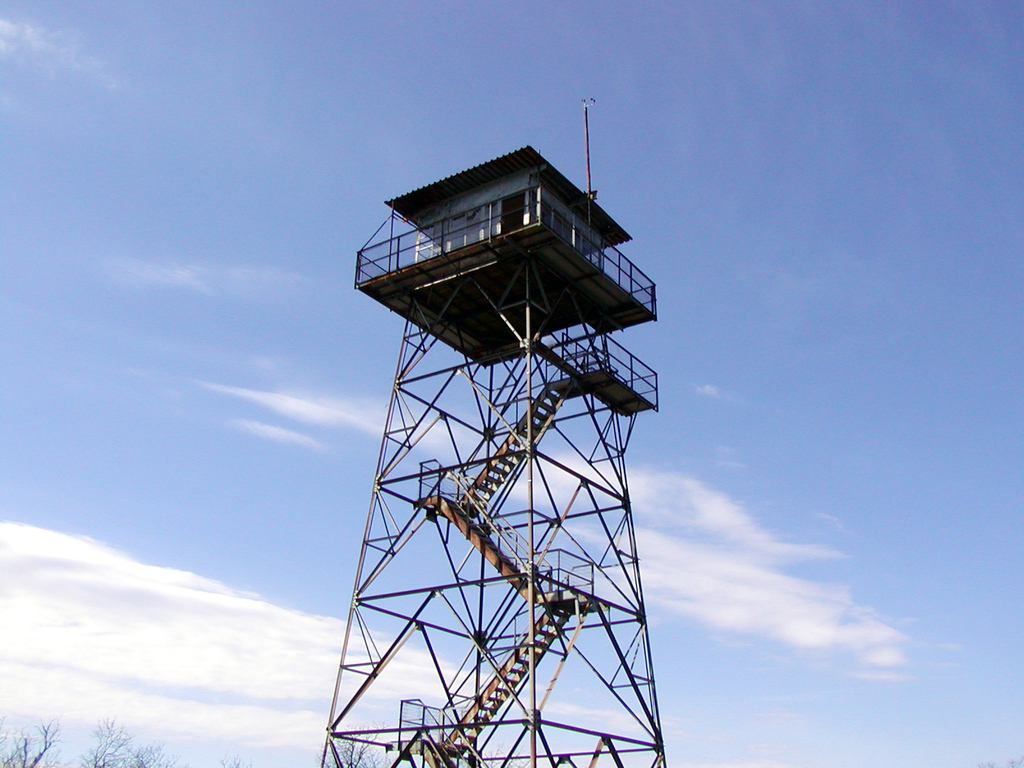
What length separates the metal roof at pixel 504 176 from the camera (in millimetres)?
31734

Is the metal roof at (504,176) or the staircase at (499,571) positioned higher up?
the metal roof at (504,176)

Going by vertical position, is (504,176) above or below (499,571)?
above

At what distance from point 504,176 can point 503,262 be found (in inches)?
146

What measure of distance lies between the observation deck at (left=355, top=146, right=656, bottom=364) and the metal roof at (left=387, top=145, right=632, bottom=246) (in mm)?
34

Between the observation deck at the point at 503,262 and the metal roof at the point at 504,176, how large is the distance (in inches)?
1.4

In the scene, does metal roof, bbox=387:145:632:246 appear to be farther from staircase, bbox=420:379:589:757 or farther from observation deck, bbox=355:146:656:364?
staircase, bbox=420:379:589:757

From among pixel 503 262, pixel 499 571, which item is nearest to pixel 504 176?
pixel 503 262

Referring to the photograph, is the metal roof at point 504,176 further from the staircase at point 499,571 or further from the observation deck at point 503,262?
the staircase at point 499,571

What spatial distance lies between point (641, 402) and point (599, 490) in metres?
4.11

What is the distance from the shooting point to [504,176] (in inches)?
1277

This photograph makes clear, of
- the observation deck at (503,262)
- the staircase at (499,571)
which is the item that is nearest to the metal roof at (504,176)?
the observation deck at (503,262)

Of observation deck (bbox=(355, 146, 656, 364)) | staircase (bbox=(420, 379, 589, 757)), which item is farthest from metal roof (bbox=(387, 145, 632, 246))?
staircase (bbox=(420, 379, 589, 757))

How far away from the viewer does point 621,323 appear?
3394 cm

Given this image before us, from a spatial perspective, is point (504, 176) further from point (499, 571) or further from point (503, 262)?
point (499, 571)
